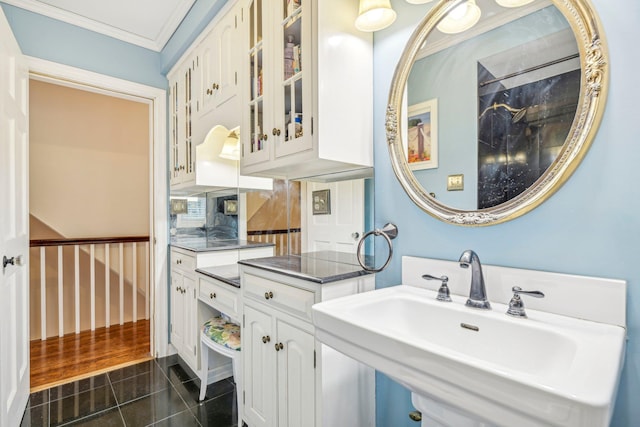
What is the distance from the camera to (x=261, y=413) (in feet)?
4.86

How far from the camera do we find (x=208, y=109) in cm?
214

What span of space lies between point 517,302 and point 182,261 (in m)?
2.26

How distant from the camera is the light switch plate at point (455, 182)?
1088mm

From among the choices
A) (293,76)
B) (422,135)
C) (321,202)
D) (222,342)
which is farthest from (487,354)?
(222,342)

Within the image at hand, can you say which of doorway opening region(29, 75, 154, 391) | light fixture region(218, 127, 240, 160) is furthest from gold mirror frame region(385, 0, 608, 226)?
doorway opening region(29, 75, 154, 391)

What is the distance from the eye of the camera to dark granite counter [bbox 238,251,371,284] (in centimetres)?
122

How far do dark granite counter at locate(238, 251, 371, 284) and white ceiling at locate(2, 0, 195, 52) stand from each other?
193 centimetres

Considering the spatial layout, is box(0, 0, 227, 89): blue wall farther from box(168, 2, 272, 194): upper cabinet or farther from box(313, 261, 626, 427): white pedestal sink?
Result: box(313, 261, 626, 427): white pedestal sink

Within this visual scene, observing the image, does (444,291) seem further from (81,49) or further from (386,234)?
(81,49)

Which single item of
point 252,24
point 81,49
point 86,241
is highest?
point 81,49

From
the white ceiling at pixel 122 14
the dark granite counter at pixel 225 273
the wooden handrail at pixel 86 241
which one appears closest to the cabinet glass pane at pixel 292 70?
the dark granite counter at pixel 225 273

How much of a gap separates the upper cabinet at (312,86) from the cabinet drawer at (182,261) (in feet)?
3.41

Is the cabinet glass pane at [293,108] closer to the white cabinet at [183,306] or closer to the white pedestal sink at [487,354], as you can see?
the white pedestal sink at [487,354]

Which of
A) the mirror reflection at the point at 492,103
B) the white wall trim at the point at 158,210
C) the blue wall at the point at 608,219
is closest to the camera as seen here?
the blue wall at the point at 608,219
